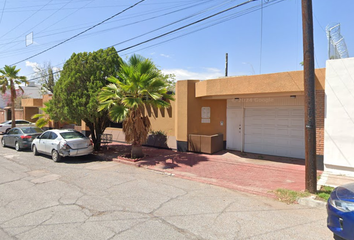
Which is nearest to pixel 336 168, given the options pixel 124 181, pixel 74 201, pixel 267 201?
pixel 267 201

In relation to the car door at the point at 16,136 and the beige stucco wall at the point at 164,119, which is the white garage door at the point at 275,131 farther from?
the car door at the point at 16,136

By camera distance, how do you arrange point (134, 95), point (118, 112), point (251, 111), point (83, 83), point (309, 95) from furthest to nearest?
point (251, 111) → point (83, 83) → point (134, 95) → point (118, 112) → point (309, 95)

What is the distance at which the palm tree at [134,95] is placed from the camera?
31.0 feet

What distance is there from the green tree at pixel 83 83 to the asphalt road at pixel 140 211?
3992mm

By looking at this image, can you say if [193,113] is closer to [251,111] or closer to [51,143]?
[251,111]

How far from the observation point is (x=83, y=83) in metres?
11.2

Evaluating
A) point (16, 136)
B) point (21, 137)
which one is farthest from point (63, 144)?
point (16, 136)

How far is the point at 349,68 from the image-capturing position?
24.3ft

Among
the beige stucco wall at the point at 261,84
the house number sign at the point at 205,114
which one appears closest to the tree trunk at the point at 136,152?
the house number sign at the point at 205,114

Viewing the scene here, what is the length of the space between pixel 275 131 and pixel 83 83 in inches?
380

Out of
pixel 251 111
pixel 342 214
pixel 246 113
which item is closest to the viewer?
pixel 342 214

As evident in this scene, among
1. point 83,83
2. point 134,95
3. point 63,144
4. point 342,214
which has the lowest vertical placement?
point 342,214

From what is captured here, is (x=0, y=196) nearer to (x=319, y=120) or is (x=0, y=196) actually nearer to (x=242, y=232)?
(x=242, y=232)

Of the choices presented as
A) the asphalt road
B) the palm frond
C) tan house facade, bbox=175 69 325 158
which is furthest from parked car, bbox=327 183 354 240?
the palm frond
